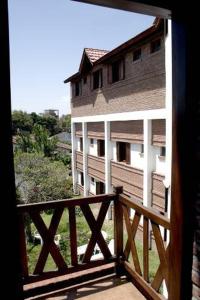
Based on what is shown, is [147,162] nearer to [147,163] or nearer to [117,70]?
[147,163]

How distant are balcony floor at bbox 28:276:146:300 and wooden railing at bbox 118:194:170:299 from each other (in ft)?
0.35

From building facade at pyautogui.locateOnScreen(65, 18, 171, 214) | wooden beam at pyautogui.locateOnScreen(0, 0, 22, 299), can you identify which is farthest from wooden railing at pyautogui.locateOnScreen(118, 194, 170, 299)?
building facade at pyautogui.locateOnScreen(65, 18, 171, 214)

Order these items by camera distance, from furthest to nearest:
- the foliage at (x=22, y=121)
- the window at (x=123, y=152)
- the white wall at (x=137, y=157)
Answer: the foliage at (x=22, y=121)
the window at (x=123, y=152)
the white wall at (x=137, y=157)

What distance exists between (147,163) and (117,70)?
4866mm

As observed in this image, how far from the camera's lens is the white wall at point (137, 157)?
36.7 feet

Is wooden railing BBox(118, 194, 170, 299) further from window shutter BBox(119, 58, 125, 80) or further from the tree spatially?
the tree

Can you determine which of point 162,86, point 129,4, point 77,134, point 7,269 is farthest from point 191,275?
point 77,134

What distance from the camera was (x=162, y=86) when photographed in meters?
9.02

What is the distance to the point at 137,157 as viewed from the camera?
37.8 ft

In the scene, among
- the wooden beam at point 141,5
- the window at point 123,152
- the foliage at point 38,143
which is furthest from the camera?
the foliage at point 38,143

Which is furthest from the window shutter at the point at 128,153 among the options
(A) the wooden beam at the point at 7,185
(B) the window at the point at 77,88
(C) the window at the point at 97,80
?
(A) the wooden beam at the point at 7,185

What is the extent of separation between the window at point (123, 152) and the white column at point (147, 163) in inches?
80.4

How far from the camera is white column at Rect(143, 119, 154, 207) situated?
1004 centimetres

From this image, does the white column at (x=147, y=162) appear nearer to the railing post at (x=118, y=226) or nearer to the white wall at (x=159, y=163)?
the white wall at (x=159, y=163)
